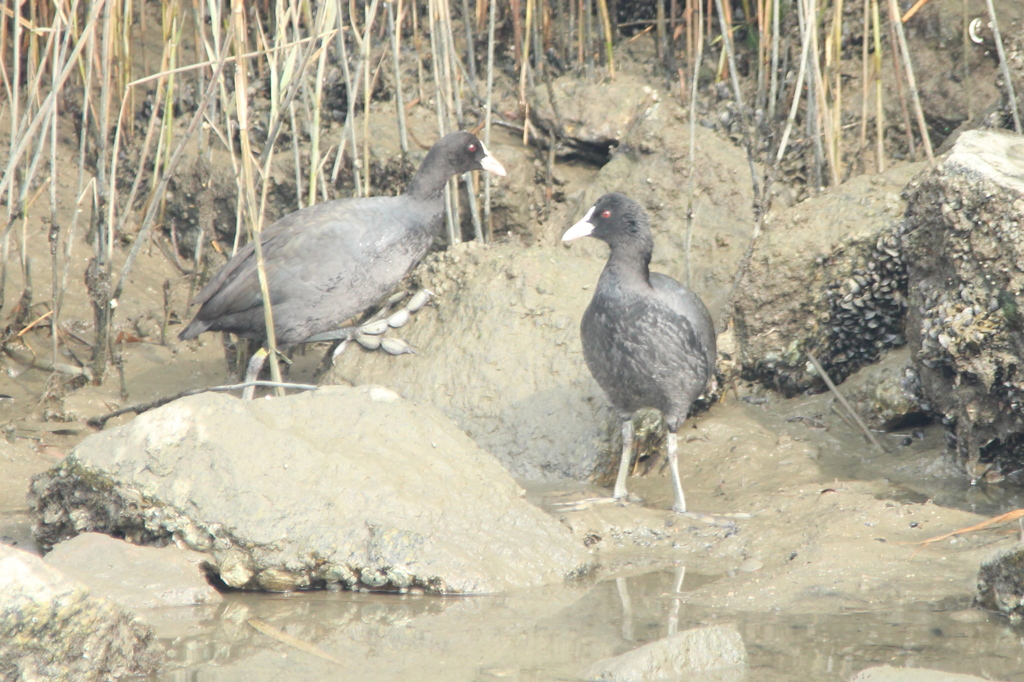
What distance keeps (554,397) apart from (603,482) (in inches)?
19.9

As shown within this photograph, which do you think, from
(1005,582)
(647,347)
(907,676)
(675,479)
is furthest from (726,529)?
(907,676)

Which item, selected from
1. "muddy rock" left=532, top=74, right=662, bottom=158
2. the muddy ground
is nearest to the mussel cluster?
the muddy ground

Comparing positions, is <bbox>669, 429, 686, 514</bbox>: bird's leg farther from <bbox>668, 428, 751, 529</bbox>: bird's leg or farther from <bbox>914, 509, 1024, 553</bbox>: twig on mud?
<bbox>914, 509, 1024, 553</bbox>: twig on mud

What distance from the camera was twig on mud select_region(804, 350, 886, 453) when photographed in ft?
16.6

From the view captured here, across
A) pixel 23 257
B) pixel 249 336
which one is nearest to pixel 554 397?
pixel 249 336

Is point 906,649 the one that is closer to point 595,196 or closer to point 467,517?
point 467,517

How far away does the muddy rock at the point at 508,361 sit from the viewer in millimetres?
5125

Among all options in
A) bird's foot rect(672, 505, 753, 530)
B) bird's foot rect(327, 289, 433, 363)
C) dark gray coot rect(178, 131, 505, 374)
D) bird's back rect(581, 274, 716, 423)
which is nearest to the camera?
bird's foot rect(672, 505, 753, 530)

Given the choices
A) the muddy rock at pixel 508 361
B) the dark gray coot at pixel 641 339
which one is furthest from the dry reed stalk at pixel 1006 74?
the muddy rock at pixel 508 361

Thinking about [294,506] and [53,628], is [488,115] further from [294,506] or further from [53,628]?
[53,628]

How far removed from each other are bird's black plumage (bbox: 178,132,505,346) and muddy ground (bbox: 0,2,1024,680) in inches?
31.6

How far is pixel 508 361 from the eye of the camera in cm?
537

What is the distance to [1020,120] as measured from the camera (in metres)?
5.36

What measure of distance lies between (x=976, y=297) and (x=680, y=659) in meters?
2.25
